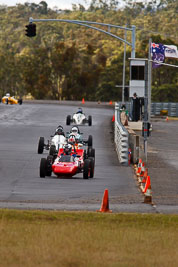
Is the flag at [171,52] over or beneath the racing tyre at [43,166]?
over

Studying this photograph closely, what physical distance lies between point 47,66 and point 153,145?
292 ft

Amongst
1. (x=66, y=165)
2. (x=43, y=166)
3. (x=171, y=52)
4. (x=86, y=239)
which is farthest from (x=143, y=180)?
(x=171, y=52)

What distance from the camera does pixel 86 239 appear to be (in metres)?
11.8

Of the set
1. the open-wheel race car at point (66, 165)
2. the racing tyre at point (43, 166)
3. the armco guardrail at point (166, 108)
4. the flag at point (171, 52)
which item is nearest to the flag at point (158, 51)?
the flag at point (171, 52)

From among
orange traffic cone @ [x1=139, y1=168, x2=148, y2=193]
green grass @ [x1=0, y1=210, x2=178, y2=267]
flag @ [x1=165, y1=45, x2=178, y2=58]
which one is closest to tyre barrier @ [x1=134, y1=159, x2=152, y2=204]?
orange traffic cone @ [x1=139, y1=168, x2=148, y2=193]

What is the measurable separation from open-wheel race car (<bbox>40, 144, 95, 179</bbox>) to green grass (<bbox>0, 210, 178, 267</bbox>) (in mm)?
7917

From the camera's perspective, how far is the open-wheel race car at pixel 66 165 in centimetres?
2445

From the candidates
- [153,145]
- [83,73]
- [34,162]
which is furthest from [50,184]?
[83,73]

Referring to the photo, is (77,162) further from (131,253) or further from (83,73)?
(83,73)

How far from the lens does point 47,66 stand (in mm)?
129875

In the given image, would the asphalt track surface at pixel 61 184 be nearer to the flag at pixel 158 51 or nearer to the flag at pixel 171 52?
the flag at pixel 158 51

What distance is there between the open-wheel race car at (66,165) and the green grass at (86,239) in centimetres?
792

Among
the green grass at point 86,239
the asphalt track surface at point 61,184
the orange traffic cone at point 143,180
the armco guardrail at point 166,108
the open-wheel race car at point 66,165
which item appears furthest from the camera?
the armco guardrail at point 166,108

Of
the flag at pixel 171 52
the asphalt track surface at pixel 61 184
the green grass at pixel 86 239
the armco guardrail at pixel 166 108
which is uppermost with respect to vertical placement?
the flag at pixel 171 52
